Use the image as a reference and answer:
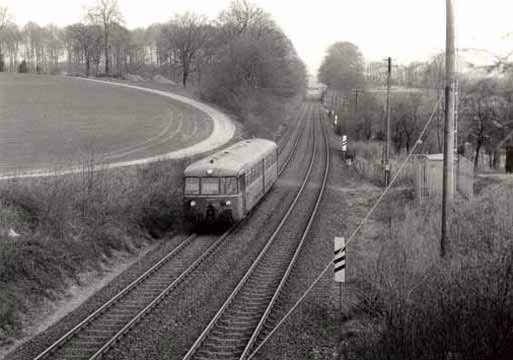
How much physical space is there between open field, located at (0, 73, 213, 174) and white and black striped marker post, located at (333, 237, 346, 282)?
12343mm

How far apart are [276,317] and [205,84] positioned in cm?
5852

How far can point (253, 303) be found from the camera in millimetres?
14391

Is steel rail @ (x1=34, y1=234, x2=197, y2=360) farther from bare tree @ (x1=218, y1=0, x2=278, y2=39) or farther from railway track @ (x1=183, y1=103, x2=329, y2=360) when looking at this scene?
bare tree @ (x1=218, y1=0, x2=278, y2=39)

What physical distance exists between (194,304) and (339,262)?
3.55 m

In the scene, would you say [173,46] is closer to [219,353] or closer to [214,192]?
[214,192]

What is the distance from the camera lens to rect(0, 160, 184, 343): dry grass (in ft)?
49.4

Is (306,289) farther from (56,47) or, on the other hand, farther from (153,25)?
(153,25)

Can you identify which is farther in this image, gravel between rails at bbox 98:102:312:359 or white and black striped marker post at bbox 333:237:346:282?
white and black striped marker post at bbox 333:237:346:282

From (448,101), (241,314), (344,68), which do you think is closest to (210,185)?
(241,314)

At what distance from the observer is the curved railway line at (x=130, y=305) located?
11.7 meters

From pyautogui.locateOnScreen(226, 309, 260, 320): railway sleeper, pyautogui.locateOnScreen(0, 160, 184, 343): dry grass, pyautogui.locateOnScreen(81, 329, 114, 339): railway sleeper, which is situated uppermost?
pyautogui.locateOnScreen(0, 160, 184, 343): dry grass

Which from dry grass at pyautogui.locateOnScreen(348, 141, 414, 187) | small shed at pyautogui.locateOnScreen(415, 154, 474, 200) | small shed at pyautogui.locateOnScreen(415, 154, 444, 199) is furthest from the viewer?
dry grass at pyautogui.locateOnScreen(348, 141, 414, 187)

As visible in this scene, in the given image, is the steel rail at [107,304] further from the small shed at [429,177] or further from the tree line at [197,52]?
the tree line at [197,52]

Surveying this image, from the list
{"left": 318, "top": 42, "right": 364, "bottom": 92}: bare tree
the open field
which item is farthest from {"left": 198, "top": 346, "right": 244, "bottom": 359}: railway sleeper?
{"left": 318, "top": 42, "right": 364, "bottom": 92}: bare tree
